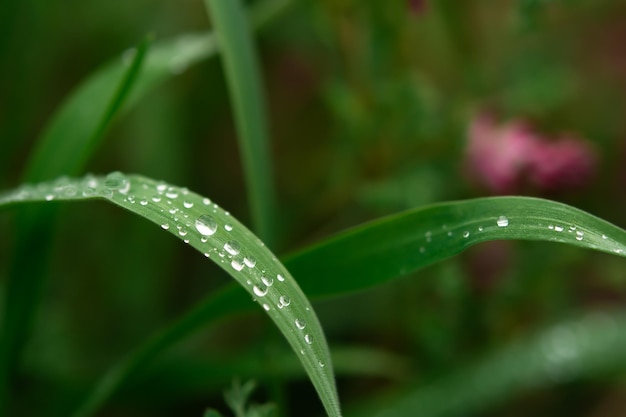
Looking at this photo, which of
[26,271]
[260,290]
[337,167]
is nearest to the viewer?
[260,290]

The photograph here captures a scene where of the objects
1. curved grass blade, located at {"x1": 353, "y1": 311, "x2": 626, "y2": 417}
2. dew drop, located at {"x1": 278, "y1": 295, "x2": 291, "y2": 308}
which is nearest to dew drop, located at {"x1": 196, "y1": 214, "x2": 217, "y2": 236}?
dew drop, located at {"x1": 278, "y1": 295, "x2": 291, "y2": 308}

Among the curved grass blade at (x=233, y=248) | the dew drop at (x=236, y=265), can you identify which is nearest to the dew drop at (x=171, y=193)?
the curved grass blade at (x=233, y=248)

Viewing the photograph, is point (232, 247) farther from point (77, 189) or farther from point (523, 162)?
point (523, 162)

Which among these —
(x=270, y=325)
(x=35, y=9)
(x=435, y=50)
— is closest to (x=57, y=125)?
(x=270, y=325)

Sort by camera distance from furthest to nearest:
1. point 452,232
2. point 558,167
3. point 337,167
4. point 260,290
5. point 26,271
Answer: point 337,167 < point 558,167 < point 26,271 < point 452,232 < point 260,290

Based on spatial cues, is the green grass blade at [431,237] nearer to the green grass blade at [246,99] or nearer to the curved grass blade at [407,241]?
the curved grass blade at [407,241]

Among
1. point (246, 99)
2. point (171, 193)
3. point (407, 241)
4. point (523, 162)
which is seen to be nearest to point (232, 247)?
point (171, 193)

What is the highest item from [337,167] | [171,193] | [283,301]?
[337,167]
